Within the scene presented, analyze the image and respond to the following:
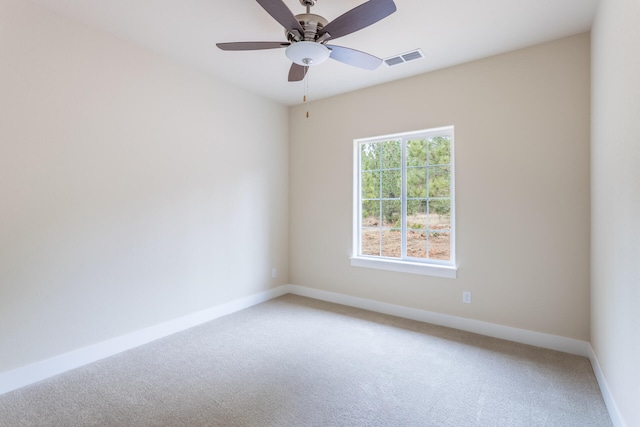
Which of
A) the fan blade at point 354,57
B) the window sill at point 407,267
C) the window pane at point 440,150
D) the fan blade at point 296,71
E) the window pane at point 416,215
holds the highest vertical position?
the fan blade at point 296,71

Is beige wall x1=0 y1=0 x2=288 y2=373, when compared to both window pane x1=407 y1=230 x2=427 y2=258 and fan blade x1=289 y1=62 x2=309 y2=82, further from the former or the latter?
window pane x1=407 y1=230 x2=427 y2=258

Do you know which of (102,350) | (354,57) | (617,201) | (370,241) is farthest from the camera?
(370,241)

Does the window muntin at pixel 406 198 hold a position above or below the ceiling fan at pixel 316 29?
below

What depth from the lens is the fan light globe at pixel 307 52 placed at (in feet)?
6.74

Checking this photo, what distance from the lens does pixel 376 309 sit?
3752 millimetres

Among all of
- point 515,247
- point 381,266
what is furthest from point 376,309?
point 515,247

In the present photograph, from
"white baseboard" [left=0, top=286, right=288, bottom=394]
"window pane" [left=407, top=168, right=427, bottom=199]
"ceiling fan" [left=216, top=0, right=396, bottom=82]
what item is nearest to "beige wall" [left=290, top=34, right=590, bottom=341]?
"window pane" [left=407, top=168, right=427, bottom=199]

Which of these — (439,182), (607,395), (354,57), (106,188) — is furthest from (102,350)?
(607,395)

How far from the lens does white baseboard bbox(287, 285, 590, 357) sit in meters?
2.67

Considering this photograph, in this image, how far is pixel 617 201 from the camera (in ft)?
5.89

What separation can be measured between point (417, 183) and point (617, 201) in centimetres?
190

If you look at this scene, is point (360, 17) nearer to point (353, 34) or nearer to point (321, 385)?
point (353, 34)

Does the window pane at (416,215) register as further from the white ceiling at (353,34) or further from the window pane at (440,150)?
the white ceiling at (353,34)

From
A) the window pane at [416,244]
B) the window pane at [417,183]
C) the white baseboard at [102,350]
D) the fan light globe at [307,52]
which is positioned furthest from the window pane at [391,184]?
the white baseboard at [102,350]
